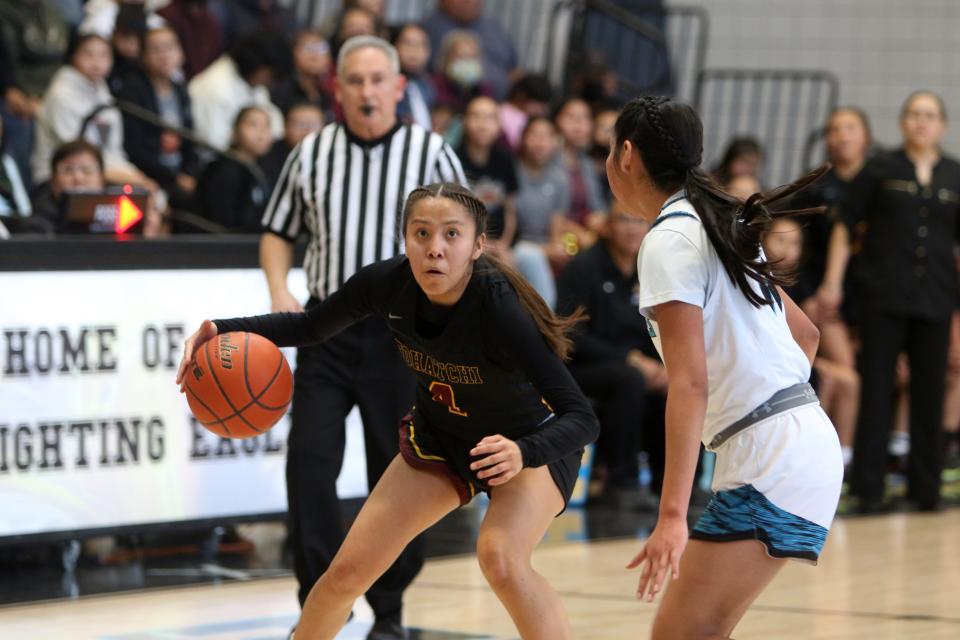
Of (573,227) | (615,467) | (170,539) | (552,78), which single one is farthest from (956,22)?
(170,539)

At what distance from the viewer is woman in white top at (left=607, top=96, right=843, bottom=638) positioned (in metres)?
3.40

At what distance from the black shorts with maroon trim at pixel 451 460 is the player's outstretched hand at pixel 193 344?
0.66 m

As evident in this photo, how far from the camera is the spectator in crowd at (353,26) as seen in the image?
1148 cm

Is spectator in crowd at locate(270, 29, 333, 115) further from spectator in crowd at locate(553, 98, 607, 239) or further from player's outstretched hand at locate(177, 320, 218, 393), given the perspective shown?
player's outstretched hand at locate(177, 320, 218, 393)

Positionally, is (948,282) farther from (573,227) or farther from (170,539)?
(170,539)

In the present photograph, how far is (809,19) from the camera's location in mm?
15867

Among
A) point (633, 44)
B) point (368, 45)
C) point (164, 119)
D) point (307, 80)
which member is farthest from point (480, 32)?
point (368, 45)

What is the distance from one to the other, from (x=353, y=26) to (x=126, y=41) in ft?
5.83

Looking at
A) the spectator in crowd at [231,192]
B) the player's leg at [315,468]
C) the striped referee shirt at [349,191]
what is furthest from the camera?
the spectator in crowd at [231,192]

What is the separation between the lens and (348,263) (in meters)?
5.57

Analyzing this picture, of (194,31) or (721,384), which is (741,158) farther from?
(721,384)

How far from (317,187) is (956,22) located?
37.4 feet

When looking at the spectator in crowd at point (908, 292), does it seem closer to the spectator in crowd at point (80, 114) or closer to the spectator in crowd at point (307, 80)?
the spectator in crowd at point (307, 80)

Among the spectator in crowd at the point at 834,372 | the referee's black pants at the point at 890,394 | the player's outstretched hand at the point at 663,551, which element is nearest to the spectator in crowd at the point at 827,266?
the spectator in crowd at the point at 834,372
